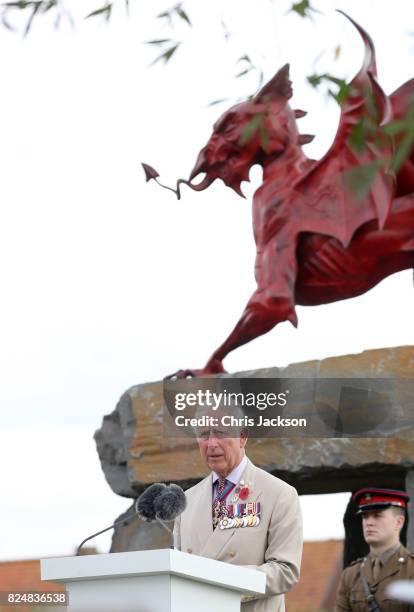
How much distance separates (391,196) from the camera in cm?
573

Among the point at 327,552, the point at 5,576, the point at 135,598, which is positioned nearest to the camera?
the point at 135,598

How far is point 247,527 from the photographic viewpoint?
141 inches

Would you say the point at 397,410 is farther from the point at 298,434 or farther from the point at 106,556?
the point at 106,556

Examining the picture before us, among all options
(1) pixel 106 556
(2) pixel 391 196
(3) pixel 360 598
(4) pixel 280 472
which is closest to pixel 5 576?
(4) pixel 280 472

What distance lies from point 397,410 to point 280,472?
655mm

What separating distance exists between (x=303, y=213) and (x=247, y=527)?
2.58m

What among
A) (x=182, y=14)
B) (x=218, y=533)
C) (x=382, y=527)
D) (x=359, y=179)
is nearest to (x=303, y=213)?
(x=382, y=527)

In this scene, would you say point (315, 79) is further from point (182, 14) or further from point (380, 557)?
point (380, 557)

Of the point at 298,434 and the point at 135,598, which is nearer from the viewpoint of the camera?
the point at 135,598

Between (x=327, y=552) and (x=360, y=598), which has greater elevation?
(x=360, y=598)

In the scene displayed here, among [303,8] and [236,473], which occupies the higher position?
[303,8]

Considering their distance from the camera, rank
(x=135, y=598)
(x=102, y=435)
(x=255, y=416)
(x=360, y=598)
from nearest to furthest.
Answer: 1. (x=135, y=598)
2. (x=360, y=598)
3. (x=255, y=416)
4. (x=102, y=435)

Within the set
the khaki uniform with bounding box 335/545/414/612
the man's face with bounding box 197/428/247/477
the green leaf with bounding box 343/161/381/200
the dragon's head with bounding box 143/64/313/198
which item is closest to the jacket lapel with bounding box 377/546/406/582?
the khaki uniform with bounding box 335/545/414/612

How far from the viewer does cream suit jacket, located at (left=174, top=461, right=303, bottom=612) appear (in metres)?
3.44
